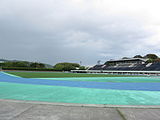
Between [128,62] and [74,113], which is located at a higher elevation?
[128,62]

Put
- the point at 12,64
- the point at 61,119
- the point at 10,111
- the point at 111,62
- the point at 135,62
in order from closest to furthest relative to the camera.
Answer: the point at 61,119, the point at 10,111, the point at 135,62, the point at 12,64, the point at 111,62

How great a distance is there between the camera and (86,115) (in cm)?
446

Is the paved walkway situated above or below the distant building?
below

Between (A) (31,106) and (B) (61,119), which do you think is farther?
(A) (31,106)

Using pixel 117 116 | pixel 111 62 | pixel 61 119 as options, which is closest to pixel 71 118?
pixel 61 119

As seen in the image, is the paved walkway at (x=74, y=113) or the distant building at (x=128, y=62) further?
the distant building at (x=128, y=62)

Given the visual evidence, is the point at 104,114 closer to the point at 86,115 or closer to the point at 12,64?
the point at 86,115

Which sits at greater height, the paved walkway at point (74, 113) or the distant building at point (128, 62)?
the distant building at point (128, 62)

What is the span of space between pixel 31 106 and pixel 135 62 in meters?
83.3

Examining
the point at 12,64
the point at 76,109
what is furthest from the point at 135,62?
the point at 76,109

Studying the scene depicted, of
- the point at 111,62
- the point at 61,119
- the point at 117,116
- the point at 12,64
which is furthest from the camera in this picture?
the point at 111,62

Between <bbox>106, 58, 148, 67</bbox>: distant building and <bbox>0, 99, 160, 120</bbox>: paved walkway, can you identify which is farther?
<bbox>106, 58, 148, 67</bbox>: distant building

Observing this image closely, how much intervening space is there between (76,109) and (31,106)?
1765 millimetres

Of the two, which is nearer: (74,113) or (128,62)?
(74,113)
